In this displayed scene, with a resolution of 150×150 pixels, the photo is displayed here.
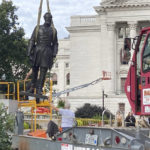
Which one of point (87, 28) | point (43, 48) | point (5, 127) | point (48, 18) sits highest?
point (87, 28)

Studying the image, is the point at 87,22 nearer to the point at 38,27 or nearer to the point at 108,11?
the point at 108,11

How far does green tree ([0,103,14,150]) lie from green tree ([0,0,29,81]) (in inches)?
1574

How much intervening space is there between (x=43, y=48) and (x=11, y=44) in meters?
42.2

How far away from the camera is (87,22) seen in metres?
85.6

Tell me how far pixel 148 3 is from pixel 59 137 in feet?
238

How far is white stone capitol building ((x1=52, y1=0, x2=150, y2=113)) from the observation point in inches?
3219

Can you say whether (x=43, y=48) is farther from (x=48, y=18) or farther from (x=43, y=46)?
(x=48, y=18)

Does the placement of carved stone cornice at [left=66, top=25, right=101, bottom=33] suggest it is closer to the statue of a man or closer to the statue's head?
the statue of a man

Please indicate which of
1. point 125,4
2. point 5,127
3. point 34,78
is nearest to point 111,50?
point 125,4

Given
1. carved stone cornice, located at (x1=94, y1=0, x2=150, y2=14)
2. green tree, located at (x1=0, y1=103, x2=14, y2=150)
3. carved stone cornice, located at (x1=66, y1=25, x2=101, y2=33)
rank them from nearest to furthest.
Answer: green tree, located at (x1=0, y1=103, x2=14, y2=150) < carved stone cornice, located at (x1=94, y1=0, x2=150, y2=14) < carved stone cornice, located at (x1=66, y1=25, x2=101, y2=33)

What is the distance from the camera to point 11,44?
184ft

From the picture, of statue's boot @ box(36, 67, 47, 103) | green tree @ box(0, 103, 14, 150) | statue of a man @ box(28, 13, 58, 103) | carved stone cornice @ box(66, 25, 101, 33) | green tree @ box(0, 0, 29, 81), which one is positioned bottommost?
green tree @ box(0, 103, 14, 150)

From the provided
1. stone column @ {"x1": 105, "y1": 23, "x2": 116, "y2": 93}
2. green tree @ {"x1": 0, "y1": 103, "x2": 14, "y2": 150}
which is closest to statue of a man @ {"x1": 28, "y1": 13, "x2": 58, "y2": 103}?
green tree @ {"x1": 0, "y1": 103, "x2": 14, "y2": 150}

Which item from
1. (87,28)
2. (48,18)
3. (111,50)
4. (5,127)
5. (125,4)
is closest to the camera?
(5,127)
